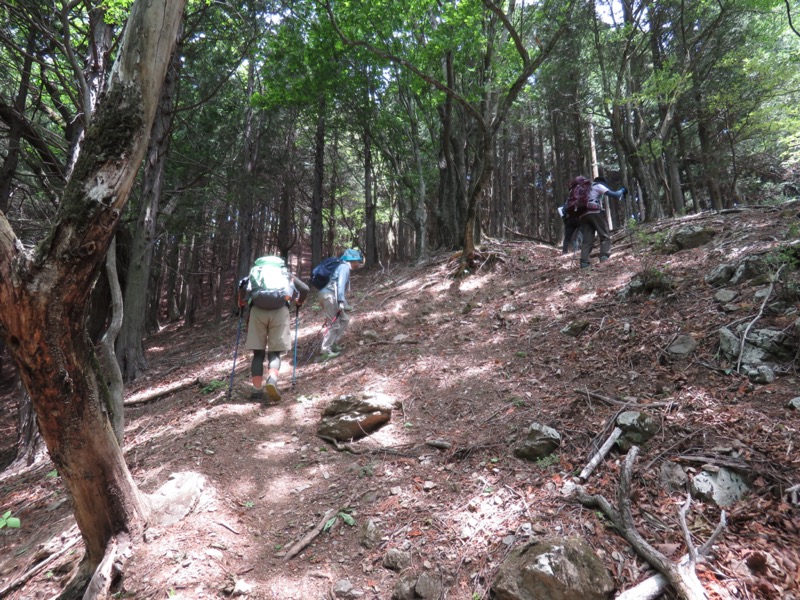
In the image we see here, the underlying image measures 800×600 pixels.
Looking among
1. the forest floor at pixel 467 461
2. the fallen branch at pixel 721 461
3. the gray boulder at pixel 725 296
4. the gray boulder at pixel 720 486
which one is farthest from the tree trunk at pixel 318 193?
the gray boulder at pixel 720 486

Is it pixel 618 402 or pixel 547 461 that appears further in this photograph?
pixel 618 402

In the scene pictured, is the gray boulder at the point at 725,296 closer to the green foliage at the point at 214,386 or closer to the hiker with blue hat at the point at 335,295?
the hiker with blue hat at the point at 335,295

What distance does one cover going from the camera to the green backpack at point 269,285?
5355mm

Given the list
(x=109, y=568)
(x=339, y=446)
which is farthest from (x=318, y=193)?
(x=109, y=568)

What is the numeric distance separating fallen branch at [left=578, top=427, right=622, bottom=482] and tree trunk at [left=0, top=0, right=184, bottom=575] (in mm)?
3455

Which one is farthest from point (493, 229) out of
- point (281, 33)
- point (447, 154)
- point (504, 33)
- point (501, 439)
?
point (501, 439)

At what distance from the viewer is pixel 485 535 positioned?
9.37ft

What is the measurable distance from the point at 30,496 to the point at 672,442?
22.1 feet

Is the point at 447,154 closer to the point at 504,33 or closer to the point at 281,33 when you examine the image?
the point at 504,33

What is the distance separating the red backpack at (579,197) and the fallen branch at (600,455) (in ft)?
20.1

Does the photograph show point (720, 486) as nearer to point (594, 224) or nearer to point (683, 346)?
point (683, 346)

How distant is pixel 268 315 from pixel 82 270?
3228 millimetres

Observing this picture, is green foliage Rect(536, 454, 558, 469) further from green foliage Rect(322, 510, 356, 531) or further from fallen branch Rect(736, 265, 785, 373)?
fallen branch Rect(736, 265, 785, 373)

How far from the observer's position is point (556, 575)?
2.35 meters
